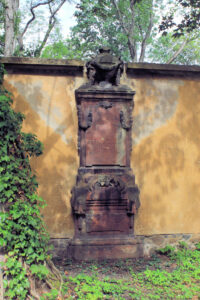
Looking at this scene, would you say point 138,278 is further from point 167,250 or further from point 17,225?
point 17,225

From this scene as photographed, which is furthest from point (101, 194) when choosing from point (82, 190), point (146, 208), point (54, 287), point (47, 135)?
point (54, 287)

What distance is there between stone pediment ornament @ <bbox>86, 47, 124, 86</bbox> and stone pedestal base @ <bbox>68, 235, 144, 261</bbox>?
2.66 metres

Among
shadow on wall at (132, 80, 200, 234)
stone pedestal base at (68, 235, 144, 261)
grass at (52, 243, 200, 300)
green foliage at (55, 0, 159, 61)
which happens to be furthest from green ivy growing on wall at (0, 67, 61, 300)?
green foliage at (55, 0, 159, 61)

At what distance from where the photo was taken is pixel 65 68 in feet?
16.8

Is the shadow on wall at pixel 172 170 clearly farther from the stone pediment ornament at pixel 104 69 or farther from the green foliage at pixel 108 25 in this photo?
the green foliage at pixel 108 25

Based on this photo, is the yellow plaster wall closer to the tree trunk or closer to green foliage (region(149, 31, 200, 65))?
the tree trunk

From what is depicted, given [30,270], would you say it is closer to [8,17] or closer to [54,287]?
[54,287]

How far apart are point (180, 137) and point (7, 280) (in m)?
3.86

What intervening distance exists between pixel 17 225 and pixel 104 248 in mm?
2024

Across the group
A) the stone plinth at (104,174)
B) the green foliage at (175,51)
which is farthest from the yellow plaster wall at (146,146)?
the green foliage at (175,51)

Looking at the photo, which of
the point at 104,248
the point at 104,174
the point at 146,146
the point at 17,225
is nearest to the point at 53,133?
the point at 104,174

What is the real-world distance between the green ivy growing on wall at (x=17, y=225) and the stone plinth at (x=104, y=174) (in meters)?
1.32

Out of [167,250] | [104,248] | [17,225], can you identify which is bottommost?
[167,250]

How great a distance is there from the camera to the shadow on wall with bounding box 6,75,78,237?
16.5 feet
